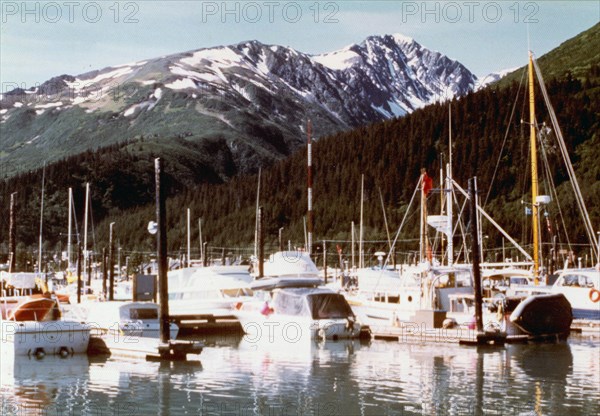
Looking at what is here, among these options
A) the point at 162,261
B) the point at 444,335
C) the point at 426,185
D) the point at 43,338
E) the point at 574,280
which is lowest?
the point at 444,335

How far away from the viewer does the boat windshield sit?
178ft

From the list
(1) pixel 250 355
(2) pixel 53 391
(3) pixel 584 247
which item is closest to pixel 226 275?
(1) pixel 250 355

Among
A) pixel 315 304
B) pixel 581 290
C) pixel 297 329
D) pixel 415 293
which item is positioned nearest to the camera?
pixel 297 329

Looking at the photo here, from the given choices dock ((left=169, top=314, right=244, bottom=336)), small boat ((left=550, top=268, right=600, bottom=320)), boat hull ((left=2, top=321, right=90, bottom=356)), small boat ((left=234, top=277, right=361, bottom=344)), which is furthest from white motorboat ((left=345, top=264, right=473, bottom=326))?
boat hull ((left=2, top=321, right=90, bottom=356))

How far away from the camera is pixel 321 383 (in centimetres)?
3828

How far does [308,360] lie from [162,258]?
348 inches

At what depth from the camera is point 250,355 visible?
160ft

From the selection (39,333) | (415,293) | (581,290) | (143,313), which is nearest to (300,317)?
(143,313)

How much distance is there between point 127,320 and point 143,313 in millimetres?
1135

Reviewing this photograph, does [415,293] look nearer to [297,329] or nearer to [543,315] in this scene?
[543,315]

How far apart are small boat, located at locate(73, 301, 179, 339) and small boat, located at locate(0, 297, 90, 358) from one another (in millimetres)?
2483

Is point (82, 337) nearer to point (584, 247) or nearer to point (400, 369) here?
point (400, 369)

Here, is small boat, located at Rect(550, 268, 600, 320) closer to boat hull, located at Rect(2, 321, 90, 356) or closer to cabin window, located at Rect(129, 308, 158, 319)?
cabin window, located at Rect(129, 308, 158, 319)

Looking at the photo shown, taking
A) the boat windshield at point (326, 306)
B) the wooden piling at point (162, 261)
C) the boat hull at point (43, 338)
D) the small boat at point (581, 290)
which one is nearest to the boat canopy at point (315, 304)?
the boat windshield at point (326, 306)
